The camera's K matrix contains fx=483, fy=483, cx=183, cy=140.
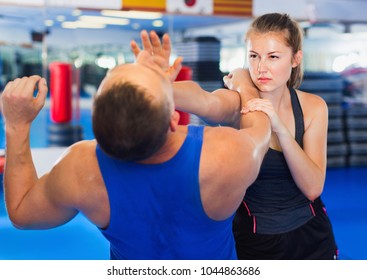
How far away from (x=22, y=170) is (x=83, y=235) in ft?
9.38

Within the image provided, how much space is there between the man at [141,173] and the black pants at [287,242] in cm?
60

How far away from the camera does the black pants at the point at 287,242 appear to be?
1758mm

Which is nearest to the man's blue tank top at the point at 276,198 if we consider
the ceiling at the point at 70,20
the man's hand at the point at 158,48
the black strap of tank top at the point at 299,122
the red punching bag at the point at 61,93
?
the black strap of tank top at the point at 299,122

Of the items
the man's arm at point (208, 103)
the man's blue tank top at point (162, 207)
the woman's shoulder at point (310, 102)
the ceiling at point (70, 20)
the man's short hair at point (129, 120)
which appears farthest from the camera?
the ceiling at point (70, 20)

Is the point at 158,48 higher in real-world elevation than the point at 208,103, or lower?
higher

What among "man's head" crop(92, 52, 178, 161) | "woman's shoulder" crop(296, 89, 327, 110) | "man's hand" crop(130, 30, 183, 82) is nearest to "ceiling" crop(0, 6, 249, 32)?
"woman's shoulder" crop(296, 89, 327, 110)

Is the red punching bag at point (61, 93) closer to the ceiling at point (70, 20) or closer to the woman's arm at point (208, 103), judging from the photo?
the ceiling at point (70, 20)

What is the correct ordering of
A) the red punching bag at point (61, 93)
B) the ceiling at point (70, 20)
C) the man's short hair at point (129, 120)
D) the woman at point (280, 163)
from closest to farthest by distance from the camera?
the man's short hair at point (129, 120)
the woman at point (280, 163)
the red punching bag at point (61, 93)
the ceiling at point (70, 20)

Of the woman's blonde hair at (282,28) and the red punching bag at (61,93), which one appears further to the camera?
the red punching bag at (61,93)

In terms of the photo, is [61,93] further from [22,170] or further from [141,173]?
[141,173]

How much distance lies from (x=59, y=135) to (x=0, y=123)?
3.95m

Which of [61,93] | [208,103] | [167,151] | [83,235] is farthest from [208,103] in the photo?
[61,93]

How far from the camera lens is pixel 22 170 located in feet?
3.85
